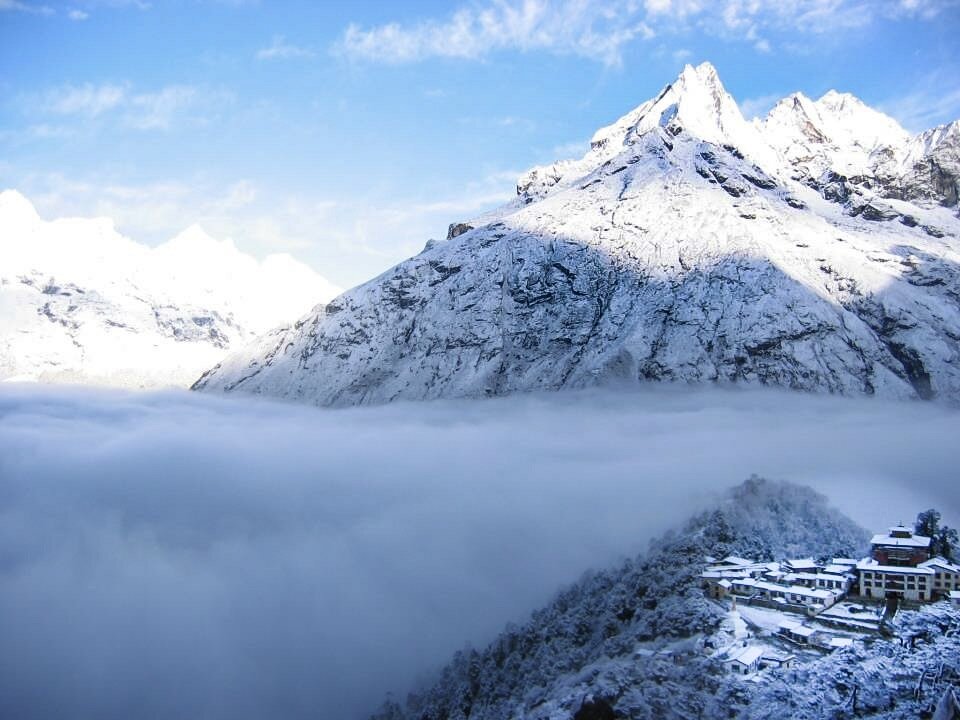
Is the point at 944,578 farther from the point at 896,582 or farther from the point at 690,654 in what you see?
the point at 690,654

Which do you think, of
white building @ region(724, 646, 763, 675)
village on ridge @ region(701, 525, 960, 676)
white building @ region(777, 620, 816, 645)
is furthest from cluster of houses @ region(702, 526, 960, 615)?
white building @ region(724, 646, 763, 675)

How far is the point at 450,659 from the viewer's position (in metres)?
157

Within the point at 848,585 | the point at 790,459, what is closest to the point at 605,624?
the point at 848,585

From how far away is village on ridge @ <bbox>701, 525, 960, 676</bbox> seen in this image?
92688mm

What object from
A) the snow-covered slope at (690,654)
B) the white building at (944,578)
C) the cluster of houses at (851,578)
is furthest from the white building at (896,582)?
the snow-covered slope at (690,654)

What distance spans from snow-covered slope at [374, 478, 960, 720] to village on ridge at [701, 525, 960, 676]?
0.78m

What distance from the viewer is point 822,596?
98875mm

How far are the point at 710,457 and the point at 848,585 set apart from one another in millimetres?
A: 72276

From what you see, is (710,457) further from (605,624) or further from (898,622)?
(898,622)

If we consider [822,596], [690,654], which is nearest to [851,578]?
[822,596]

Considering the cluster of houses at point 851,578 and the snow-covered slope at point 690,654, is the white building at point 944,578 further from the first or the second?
the snow-covered slope at point 690,654

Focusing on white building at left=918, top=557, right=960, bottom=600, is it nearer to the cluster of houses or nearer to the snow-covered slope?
the cluster of houses

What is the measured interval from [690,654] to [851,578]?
20.9m

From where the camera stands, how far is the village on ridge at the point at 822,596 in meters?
92.7
